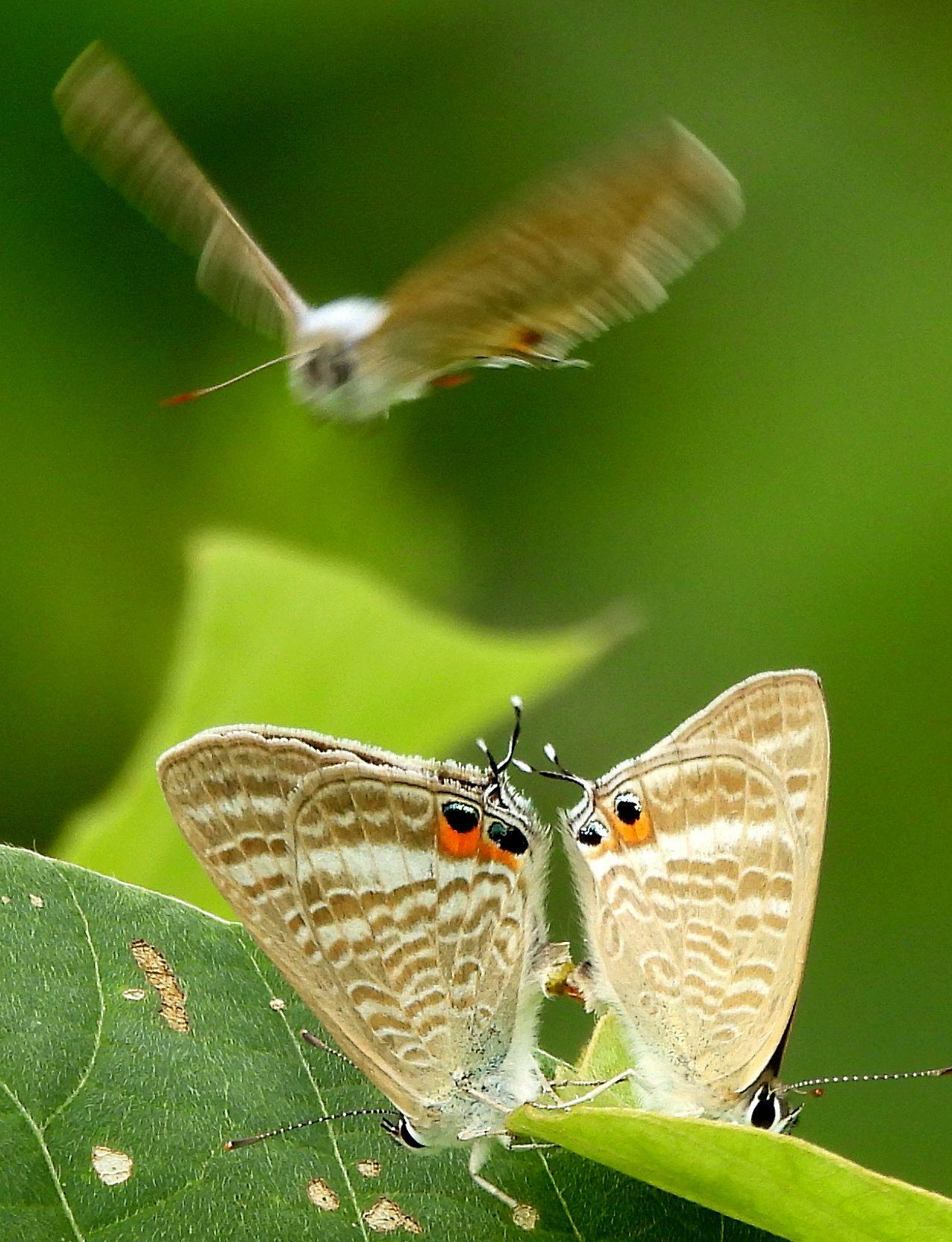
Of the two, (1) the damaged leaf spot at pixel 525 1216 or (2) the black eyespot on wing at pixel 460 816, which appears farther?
(2) the black eyespot on wing at pixel 460 816

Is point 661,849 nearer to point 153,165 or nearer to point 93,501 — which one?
point 153,165

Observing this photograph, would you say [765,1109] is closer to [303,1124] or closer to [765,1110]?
[765,1110]

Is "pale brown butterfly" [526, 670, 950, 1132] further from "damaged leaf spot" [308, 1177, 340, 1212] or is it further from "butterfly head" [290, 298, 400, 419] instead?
"butterfly head" [290, 298, 400, 419]

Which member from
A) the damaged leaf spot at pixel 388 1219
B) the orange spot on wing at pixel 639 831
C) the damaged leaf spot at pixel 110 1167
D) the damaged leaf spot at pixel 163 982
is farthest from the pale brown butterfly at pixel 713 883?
the damaged leaf spot at pixel 110 1167

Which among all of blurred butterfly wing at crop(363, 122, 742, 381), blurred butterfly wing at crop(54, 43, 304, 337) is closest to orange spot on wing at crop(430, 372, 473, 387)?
blurred butterfly wing at crop(363, 122, 742, 381)

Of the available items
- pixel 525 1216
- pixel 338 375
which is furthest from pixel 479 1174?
pixel 338 375

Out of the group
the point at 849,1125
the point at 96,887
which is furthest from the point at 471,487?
the point at 96,887

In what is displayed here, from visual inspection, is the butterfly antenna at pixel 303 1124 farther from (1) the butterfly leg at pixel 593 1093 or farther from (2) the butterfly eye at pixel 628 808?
(2) the butterfly eye at pixel 628 808
